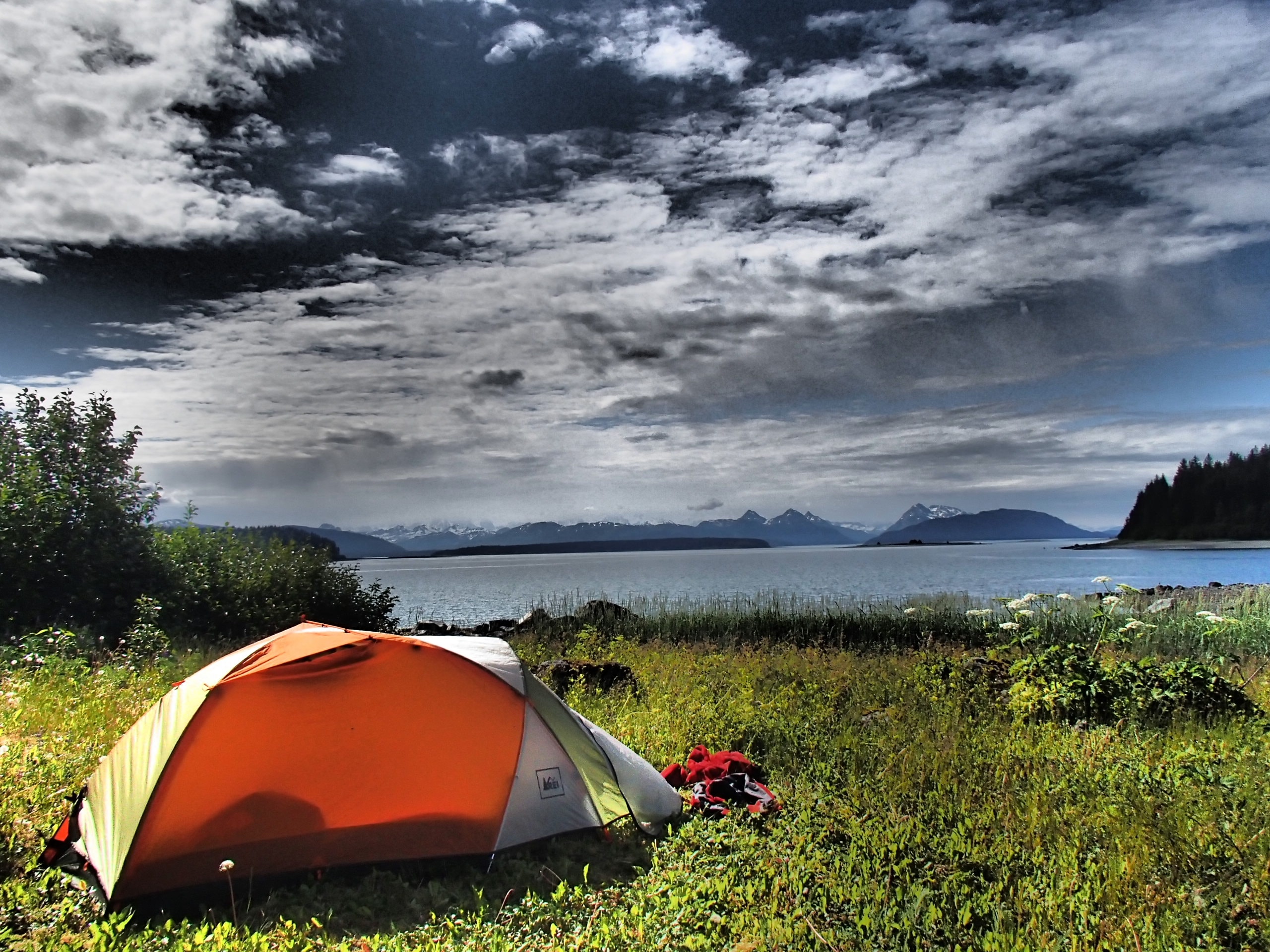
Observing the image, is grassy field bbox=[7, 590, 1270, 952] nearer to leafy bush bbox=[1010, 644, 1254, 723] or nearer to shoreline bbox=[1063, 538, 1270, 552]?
leafy bush bbox=[1010, 644, 1254, 723]

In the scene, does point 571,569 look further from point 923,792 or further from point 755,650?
point 923,792

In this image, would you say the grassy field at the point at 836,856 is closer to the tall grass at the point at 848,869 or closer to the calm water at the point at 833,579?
the tall grass at the point at 848,869

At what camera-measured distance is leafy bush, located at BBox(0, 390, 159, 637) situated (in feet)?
50.9

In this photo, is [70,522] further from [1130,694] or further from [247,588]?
[1130,694]

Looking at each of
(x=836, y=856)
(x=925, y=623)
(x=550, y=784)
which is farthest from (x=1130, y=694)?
(x=925, y=623)

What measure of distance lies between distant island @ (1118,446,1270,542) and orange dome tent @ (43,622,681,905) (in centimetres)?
11152

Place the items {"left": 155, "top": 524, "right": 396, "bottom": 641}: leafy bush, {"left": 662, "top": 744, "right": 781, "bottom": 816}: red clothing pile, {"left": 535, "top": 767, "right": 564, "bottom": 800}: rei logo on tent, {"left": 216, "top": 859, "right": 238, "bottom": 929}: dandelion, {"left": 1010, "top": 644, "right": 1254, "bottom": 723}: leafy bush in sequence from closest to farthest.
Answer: {"left": 216, "top": 859, "right": 238, "bottom": 929}: dandelion < {"left": 535, "top": 767, "right": 564, "bottom": 800}: rei logo on tent < {"left": 662, "top": 744, "right": 781, "bottom": 816}: red clothing pile < {"left": 1010, "top": 644, "right": 1254, "bottom": 723}: leafy bush < {"left": 155, "top": 524, "right": 396, "bottom": 641}: leafy bush

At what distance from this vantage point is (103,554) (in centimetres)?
1662

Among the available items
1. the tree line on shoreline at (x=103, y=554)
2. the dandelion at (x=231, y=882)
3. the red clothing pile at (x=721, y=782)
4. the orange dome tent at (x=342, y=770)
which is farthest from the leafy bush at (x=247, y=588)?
the red clothing pile at (x=721, y=782)

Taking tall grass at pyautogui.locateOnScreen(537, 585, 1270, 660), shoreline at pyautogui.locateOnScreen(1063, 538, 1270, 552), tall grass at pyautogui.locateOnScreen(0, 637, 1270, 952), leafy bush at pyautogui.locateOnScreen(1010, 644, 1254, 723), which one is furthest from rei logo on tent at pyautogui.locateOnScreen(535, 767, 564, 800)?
shoreline at pyautogui.locateOnScreen(1063, 538, 1270, 552)

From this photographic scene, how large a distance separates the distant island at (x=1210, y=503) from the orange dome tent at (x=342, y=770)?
112m

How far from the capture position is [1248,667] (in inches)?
538

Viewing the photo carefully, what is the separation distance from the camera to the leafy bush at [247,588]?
18328 mm

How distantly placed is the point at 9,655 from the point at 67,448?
580cm
